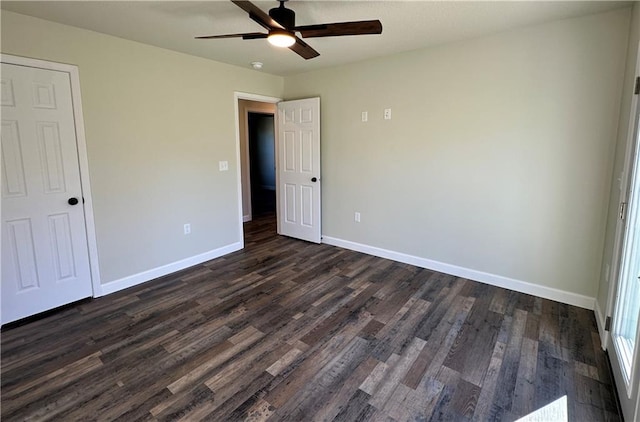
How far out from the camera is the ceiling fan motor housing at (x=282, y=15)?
2177mm

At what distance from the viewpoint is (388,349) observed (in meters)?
2.34

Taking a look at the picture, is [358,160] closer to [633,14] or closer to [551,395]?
[633,14]

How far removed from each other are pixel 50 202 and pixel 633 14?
4846 mm

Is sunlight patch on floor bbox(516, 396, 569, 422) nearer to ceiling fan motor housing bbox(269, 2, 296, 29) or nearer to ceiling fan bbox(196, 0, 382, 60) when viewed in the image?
ceiling fan bbox(196, 0, 382, 60)

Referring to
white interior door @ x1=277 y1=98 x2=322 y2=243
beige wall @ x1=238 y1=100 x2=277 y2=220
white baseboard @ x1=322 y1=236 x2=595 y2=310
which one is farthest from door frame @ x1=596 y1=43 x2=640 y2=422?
beige wall @ x1=238 y1=100 x2=277 y2=220

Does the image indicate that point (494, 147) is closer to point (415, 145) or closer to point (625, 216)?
point (415, 145)

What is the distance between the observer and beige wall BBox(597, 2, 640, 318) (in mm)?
2248

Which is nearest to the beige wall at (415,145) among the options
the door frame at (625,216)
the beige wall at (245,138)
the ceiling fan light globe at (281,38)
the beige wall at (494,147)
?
the beige wall at (494,147)

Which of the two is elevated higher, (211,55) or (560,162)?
(211,55)

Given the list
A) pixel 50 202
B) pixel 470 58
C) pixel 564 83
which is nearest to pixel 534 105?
pixel 564 83

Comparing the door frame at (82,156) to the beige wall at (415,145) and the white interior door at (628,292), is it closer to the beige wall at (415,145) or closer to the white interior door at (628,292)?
the beige wall at (415,145)

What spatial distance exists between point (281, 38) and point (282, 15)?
159 millimetres

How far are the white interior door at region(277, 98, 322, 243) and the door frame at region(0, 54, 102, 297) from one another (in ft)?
8.31

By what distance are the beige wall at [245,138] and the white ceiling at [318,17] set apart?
7.68ft
